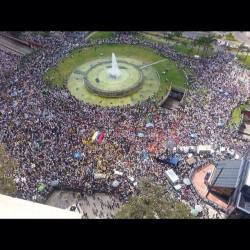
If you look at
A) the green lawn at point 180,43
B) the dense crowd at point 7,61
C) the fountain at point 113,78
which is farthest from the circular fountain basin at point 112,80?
the dense crowd at point 7,61

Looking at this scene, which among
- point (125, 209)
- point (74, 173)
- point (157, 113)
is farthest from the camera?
point (157, 113)

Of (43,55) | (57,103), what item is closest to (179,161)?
(57,103)

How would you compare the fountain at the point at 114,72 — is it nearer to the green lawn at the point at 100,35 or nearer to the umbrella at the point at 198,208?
the green lawn at the point at 100,35

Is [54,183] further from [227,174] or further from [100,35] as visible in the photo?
[100,35]

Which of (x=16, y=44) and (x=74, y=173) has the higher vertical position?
(x=16, y=44)

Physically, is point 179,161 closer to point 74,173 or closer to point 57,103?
point 74,173
